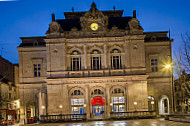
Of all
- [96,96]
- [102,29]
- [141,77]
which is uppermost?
[102,29]

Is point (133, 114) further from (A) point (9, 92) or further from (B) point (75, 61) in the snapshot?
(A) point (9, 92)

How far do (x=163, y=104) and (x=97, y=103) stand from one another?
12766mm

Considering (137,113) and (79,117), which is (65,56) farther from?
(137,113)

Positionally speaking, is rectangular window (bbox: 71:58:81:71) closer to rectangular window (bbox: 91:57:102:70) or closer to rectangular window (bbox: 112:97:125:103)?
rectangular window (bbox: 91:57:102:70)

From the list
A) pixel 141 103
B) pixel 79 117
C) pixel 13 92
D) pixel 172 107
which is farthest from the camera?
pixel 13 92

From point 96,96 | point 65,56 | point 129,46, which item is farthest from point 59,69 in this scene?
point 129,46

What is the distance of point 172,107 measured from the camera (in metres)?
49.8

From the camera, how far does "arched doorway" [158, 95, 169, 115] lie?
165ft

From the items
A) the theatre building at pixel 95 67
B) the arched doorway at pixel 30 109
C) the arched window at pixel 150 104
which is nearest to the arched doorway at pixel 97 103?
the theatre building at pixel 95 67

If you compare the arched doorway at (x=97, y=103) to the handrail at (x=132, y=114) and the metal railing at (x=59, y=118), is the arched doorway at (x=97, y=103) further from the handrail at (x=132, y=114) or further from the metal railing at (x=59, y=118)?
the metal railing at (x=59, y=118)

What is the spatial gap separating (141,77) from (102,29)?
10162 millimetres

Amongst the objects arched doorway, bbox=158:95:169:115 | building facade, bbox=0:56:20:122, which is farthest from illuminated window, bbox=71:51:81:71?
arched doorway, bbox=158:95:169:115

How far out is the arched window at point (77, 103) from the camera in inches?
1837

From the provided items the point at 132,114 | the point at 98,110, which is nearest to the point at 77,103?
the point at 98,110
